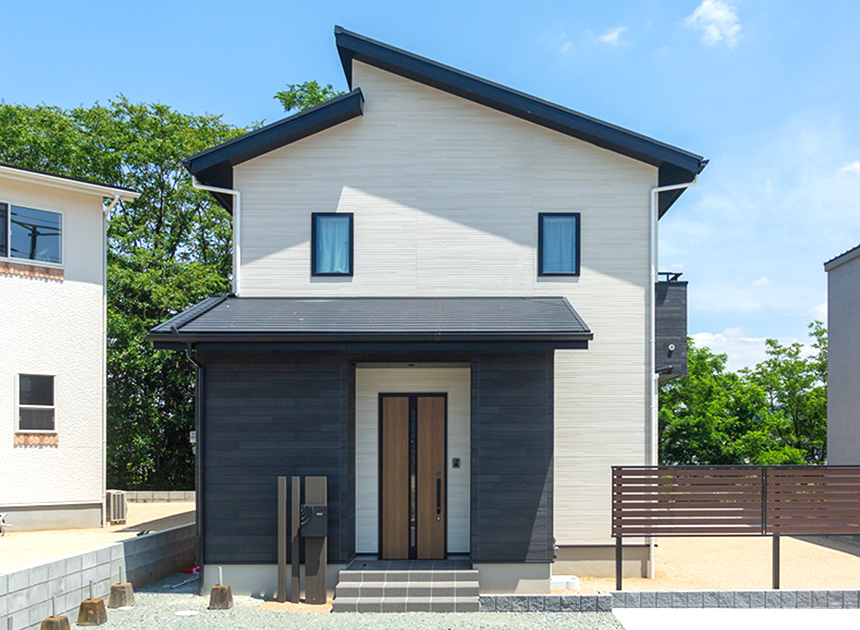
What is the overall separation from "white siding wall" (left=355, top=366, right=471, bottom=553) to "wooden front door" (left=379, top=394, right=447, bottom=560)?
0.32ft

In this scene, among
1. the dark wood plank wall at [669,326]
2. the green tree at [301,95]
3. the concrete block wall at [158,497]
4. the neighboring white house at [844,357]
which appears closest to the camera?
the dark wood plank wall at [669,326]

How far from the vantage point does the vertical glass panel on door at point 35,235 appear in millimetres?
11688

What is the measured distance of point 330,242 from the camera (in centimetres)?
988

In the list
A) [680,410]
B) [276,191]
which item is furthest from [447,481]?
[680,410]

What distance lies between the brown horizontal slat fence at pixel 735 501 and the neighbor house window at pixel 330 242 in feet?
16.1

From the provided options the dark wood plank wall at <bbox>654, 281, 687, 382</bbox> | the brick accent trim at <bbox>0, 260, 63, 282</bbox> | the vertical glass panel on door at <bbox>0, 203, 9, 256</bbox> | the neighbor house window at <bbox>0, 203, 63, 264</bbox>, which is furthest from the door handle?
the vertical glass panel on door at <bbox>0, 203, 9, 256</bbox>

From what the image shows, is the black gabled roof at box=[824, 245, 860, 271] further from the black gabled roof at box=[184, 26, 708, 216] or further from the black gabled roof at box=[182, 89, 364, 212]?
the black gabled roof at box=[182, 89, 364, 212]

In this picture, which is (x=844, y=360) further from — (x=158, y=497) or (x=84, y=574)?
(x=158, y=497)

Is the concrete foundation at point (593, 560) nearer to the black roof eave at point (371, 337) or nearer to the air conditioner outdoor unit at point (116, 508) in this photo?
the black roof eave at point (371, 337)

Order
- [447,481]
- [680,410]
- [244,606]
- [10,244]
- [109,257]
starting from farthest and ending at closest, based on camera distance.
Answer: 1. [680,410]
2. [109,257]
3. [10,244]
4. [447,481]
5. [244,606]

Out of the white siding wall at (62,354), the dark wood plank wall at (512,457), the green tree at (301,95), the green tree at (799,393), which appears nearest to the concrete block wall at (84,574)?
the white siding wall at (62,354)

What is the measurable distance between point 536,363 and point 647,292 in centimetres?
242

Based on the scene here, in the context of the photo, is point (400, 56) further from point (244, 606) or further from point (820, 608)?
point (820, 608)

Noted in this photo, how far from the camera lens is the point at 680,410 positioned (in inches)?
933
